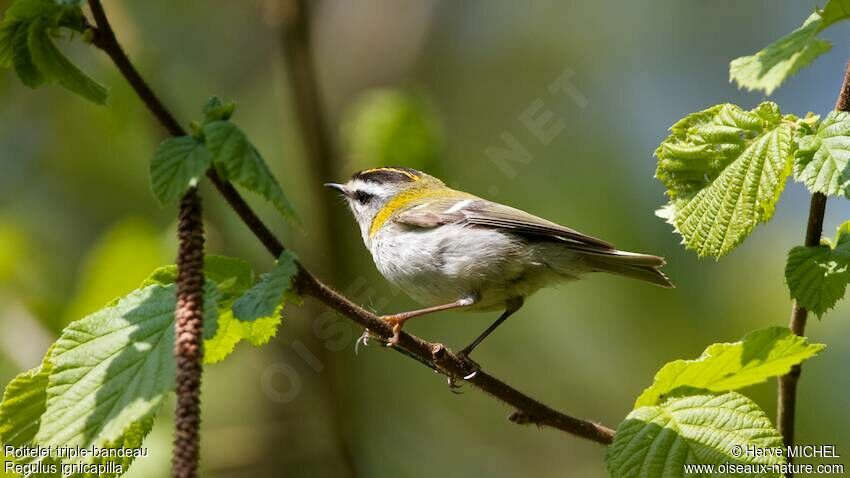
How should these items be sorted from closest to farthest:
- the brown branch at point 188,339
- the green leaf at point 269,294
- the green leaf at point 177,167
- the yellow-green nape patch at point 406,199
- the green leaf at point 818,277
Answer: the brown branch at point 188,339 → the green leaf at point 177,167 → the green leaf at point 269,294 → the green leaf at point 818,277 → the yellow-green nape patch at point 406,199

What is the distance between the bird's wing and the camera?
3457mm

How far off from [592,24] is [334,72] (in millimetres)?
2567

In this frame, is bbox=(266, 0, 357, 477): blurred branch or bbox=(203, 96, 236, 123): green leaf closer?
bbox=(203, 96, 236, 123): green leaf

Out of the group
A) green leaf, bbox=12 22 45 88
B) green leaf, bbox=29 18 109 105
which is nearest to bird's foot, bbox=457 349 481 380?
green leaf, bbox=29 18 109 105

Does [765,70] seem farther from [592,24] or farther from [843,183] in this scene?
[592,24]

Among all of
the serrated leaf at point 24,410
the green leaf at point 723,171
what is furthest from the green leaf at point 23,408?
the green leaf at point 723,171

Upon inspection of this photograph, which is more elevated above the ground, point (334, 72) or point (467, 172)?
point (334, 72)

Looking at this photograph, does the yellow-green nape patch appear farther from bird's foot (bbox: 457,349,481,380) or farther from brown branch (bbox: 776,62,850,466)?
brown branch (bbox: 776,62,850,466)

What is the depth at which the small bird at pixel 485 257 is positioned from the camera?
11.4 feet

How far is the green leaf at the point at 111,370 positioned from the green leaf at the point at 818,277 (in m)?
1.32

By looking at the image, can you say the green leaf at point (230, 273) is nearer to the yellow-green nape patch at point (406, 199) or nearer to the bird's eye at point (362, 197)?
the yellow-green nape patch at point (406, 199)

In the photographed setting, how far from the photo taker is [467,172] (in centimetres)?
707

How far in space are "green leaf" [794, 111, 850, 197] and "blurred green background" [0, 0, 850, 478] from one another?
246 cm

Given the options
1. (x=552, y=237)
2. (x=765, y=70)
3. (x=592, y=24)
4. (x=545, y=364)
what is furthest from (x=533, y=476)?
(x=765, y=70)
